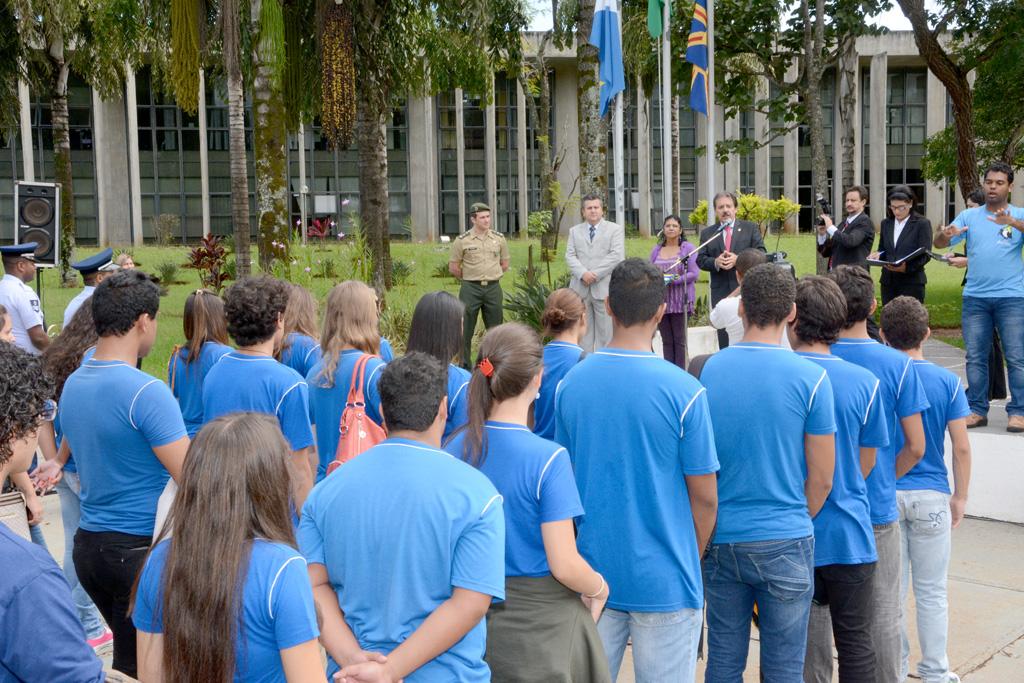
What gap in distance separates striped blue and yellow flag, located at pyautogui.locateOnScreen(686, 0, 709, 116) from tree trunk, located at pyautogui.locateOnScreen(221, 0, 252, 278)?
253 inches

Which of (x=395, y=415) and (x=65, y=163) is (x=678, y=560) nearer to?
(x=395, y=415)

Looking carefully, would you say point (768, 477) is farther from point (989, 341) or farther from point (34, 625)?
point (989, 341)

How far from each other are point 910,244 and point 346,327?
6276 mm

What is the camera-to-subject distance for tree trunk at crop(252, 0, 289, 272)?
14047 mm

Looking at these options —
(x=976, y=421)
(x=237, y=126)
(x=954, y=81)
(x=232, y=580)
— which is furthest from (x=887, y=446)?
(x=237, y=126)

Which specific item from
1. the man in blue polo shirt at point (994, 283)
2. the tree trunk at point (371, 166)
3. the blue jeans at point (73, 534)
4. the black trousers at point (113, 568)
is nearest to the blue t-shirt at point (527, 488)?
the black trousers at point (113, 568)

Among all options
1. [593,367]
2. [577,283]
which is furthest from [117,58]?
[593,367]

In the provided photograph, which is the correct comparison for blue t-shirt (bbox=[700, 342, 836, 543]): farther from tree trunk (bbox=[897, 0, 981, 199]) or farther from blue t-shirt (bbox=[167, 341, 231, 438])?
tree trunk (bbox=[897, 0, 981, 199])

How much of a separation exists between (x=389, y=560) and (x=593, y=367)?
3.87 ft

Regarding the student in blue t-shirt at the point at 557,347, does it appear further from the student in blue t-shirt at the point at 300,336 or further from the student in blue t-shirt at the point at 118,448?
the student in blue t-shirt at the point at 118,448

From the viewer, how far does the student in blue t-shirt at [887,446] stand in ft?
13.9

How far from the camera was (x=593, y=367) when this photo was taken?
361cm

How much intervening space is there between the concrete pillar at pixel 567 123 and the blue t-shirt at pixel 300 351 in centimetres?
4479

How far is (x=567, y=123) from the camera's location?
50.6 m
